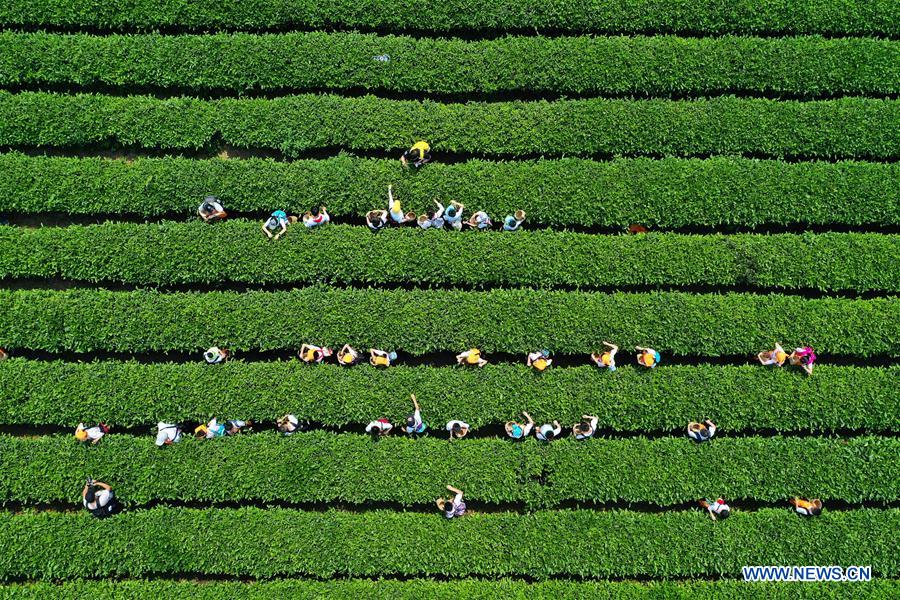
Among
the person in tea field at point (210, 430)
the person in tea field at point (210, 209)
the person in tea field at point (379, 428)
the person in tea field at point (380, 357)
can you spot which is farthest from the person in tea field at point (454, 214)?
the person in tea field at point (210, 430)

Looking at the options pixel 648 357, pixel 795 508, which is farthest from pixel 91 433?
pixel 795 508

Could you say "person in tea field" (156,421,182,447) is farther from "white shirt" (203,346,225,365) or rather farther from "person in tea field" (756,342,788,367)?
"person in tea field" (756,342,788,367)

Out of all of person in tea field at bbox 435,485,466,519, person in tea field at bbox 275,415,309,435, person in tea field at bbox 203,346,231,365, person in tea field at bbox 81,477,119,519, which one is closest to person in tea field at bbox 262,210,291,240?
person in tea field at bbox 203,346,231,365

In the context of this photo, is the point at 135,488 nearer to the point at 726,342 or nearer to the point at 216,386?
the point at 216,386

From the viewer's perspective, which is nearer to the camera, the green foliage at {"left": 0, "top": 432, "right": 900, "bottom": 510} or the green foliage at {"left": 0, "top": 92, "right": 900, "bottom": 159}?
the green foliage at {"left": 0, "top": 432, "right": 900, "bottom": 510}

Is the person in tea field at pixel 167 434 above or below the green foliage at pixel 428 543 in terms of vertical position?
above

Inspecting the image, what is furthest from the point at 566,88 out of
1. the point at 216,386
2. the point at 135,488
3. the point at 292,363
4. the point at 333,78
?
the point at 135,488

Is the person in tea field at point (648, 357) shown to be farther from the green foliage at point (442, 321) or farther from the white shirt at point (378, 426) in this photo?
the white shirt at point (378, 426)
